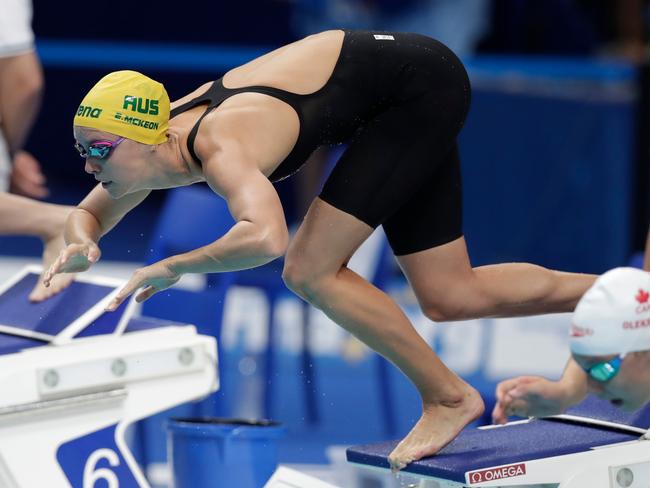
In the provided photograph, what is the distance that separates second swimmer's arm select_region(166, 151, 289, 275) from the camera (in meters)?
3.23

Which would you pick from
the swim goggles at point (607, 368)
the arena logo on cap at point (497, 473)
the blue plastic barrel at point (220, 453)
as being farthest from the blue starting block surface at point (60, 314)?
the swim goggles at point (607, 368)

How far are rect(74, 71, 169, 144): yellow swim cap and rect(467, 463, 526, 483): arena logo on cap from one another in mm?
1123

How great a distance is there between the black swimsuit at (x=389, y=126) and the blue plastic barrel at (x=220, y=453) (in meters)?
0.76

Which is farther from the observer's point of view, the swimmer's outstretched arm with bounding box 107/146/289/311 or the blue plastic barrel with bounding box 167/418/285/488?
the blue plastic barrel with bounding box 167/418/285/488

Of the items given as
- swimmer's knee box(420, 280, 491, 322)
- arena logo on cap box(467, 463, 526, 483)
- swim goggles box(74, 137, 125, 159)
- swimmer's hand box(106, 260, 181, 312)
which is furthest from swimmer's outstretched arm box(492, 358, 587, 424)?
swim goggles box(74, 137, 125, 159)

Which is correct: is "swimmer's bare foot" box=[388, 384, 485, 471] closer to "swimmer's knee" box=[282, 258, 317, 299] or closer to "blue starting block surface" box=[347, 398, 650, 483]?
"blue starting block surface" box=[347, 398, 650, 483]

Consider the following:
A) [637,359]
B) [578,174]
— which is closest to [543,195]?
[578,174]

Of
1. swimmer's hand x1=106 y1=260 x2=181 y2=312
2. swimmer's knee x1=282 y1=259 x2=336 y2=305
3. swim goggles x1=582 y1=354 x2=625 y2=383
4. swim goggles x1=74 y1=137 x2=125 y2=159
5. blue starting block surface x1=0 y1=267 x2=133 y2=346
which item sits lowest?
swim goggles x1=582 y1=354 x2=625 y2=383

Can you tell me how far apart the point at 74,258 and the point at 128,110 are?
0.42m

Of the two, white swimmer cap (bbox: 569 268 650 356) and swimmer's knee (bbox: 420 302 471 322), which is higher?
white swimmer cap (bbox: 569 268 650 356)

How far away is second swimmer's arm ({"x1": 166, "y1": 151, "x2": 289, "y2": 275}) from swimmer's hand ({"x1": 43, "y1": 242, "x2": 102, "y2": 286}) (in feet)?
1.18

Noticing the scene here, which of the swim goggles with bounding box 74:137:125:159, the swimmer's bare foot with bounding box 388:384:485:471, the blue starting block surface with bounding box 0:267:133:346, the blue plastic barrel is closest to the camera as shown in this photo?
the swim goggles with bounding box 74:137:125:159

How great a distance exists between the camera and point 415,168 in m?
3.67

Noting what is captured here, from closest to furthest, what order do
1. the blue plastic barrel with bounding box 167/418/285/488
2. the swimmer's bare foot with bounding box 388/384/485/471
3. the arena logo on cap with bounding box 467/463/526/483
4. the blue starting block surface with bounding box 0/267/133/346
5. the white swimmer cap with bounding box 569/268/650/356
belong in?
the white swimmer cap with bounding box 569/268/650/356 < the arena logo on cap with bounding box 467/463/526/483 < the swimmer's bare foot with bounding box 388/384/485/471 < the blue starting block surface with bounding box 0/267/133/346 < the blue plastic barrel with bounding box 167/418/285/488
